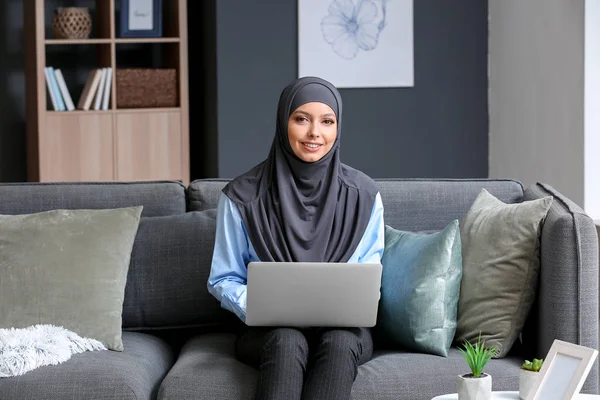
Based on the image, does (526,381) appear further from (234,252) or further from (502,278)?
(234,252)

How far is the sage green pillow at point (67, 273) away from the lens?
3066mm

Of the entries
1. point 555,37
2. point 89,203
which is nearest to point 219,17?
point 555,37

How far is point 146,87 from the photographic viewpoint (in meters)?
5.98

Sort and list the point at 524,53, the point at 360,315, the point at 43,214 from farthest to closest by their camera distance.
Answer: the point at 524,53 < the point at 43,214 < the point at 360,315

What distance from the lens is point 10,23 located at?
6496 mm

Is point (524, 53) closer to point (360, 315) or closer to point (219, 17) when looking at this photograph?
point (219, 17)

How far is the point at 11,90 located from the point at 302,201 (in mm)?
3892

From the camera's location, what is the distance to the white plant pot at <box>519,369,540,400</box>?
7.55 feet

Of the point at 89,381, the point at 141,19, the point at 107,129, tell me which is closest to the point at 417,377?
the point at 89,381

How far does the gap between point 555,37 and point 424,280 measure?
221 cm

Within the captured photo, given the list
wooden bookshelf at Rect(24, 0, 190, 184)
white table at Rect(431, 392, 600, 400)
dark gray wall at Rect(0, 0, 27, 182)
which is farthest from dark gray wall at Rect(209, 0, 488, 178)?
white table at Rect(431, 392, 600, 400)

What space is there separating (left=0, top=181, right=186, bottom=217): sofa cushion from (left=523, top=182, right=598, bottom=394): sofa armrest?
125 centimetres

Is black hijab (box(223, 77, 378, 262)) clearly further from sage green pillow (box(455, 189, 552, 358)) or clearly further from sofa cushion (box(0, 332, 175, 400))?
sofa cushion (box(0, 332, 175, 400))

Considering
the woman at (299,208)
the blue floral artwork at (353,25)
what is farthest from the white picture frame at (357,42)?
the woman at (299,208)
